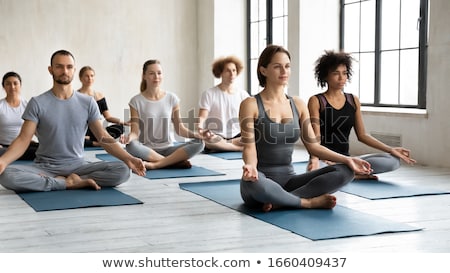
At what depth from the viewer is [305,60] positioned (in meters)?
7.70

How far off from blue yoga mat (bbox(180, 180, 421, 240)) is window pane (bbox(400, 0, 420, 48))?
10.5ft

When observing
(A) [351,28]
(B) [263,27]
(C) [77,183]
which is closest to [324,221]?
(C) [77,183]

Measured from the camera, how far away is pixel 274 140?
3863mm

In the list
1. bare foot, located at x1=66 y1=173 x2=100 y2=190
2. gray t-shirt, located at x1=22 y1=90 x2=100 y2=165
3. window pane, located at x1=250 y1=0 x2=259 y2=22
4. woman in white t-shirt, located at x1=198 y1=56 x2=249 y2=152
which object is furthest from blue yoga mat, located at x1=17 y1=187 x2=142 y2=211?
window pane, located at x1=250 y1=0 x2=259 y2=22

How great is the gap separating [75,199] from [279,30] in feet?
16.6

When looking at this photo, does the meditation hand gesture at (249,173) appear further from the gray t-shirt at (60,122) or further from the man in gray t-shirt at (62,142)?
the gray t-shirt at (60,122)

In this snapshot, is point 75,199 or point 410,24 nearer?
point 75,199

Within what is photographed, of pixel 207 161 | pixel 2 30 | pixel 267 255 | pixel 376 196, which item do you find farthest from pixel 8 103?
pixel 267 255

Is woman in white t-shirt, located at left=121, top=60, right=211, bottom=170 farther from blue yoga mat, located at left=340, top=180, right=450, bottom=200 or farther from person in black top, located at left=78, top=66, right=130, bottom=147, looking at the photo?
blue yoga mat, located at left=340, top=180, right=450, bottom=200

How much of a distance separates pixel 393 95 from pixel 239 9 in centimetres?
321

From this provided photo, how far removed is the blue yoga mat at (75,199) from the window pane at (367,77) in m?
3.55

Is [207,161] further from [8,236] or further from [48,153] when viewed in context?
[8,236]

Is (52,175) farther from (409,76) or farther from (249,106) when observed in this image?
(409,76)

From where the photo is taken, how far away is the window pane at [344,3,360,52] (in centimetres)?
744
